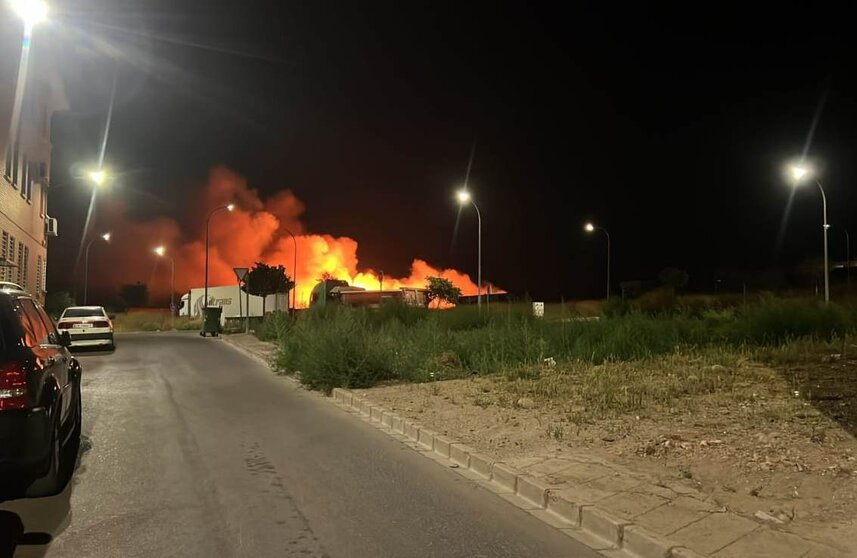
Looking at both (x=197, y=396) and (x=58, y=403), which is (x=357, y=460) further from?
(x=197, y=396)

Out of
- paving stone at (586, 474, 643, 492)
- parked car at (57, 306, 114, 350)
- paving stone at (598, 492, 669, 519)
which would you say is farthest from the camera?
parked car at (57, 306, 114, 350)

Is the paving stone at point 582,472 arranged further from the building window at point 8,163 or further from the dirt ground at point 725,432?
the building window at point 8,163

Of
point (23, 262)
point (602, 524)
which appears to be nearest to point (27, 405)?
point (602, 524)

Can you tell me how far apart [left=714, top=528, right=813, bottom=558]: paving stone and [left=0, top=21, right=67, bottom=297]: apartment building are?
76.4 feet

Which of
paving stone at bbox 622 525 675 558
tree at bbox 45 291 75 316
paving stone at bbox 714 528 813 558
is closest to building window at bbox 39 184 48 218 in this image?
tree at bbox 45 291 75 316

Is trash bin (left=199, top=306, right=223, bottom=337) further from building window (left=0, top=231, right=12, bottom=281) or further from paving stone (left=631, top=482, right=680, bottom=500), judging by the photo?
paving stone (left=631, top=482, right=680, bottom=500)

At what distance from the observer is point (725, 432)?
7.01m

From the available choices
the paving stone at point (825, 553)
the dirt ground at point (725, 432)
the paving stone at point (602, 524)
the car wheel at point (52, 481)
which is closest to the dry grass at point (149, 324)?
the dirt ground at point (725, 432)

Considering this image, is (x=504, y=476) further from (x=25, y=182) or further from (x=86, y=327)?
Answer: (x=25, y=182)

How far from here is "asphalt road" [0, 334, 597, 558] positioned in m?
4.68

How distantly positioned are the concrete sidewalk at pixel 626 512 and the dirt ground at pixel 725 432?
200 mm

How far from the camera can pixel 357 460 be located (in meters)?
7.30

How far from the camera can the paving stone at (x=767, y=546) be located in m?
4.22

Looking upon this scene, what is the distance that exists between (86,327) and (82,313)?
2.33 feet
